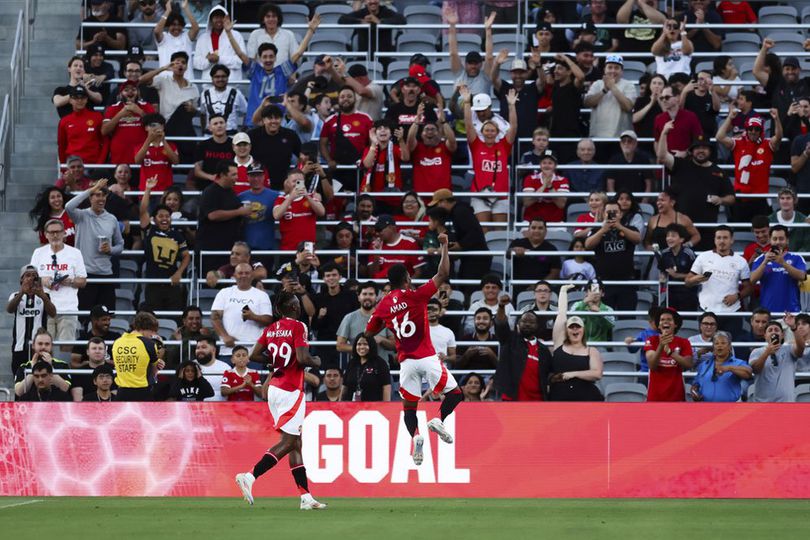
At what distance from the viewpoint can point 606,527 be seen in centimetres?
1315

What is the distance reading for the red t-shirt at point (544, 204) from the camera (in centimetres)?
2200

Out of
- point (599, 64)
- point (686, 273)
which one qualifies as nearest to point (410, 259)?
point (686, 273)

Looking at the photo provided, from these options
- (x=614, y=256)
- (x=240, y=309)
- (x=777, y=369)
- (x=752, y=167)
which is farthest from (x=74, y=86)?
(x=777, y=369)

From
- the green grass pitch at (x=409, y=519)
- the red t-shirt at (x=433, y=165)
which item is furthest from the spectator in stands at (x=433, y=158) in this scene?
the green grass pitch at (x=409, y=519)

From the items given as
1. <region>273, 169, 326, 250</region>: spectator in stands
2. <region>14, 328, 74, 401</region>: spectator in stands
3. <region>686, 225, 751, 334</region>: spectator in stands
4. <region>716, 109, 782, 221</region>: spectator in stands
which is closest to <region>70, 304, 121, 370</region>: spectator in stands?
<region>14, 328, 74, 401</region>: spectator in stands

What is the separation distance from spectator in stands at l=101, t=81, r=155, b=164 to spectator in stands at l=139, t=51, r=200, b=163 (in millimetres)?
523

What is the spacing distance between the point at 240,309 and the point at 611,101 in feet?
23.1

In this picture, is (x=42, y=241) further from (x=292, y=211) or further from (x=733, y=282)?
(x=733, y=282)

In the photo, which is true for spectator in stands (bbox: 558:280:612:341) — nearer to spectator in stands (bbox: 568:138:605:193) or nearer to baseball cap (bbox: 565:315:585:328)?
baseball cap (bbox: 565:315:585:328)

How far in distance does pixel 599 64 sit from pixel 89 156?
8.52m

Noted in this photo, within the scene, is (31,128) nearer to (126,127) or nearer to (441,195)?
(126,127)

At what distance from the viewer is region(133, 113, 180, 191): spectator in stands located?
73.5ft

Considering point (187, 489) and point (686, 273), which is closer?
point (187, 489)

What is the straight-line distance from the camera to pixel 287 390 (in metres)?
14.8
